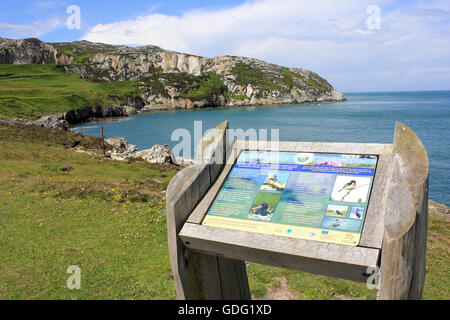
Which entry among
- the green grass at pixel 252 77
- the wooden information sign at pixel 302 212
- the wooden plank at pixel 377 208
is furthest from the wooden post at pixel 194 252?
the green grass at pixel 252 77

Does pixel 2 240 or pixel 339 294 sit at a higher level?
pixel 2 240

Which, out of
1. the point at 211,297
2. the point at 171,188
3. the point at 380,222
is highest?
the point at 171,188

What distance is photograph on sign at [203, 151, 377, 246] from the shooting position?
3113 mm

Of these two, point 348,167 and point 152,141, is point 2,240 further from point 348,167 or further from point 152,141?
point 152,141

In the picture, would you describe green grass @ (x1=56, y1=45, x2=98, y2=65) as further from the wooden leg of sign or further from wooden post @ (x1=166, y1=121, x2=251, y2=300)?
the wooden leg of sign

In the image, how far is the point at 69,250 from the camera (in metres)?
7.60

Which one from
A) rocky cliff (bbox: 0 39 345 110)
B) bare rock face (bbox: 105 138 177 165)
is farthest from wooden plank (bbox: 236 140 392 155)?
rocky cliff (bbox: 0 39 345 110)

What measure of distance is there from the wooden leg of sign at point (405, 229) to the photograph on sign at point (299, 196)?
0.35 meters

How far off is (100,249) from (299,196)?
607 centimetres

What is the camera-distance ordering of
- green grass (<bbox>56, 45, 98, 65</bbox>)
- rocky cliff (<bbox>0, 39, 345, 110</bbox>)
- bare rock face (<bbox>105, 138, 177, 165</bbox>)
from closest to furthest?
1. bare rock face (<bbox>105, 138, 177, 165</bbox>)
2. rocky cliff (<bbox>0, 39, 345, 110</bbox>)
3. green grass (<bbox>56, 45, 98, 65</bbox>)

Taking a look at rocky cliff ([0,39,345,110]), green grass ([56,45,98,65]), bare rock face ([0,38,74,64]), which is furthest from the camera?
green grass ([56,45,98,65])

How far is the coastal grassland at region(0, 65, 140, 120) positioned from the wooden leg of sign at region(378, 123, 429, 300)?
59.2 meters

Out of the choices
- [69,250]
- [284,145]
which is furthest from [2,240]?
[284,145]

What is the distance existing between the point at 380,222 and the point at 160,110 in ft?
389
